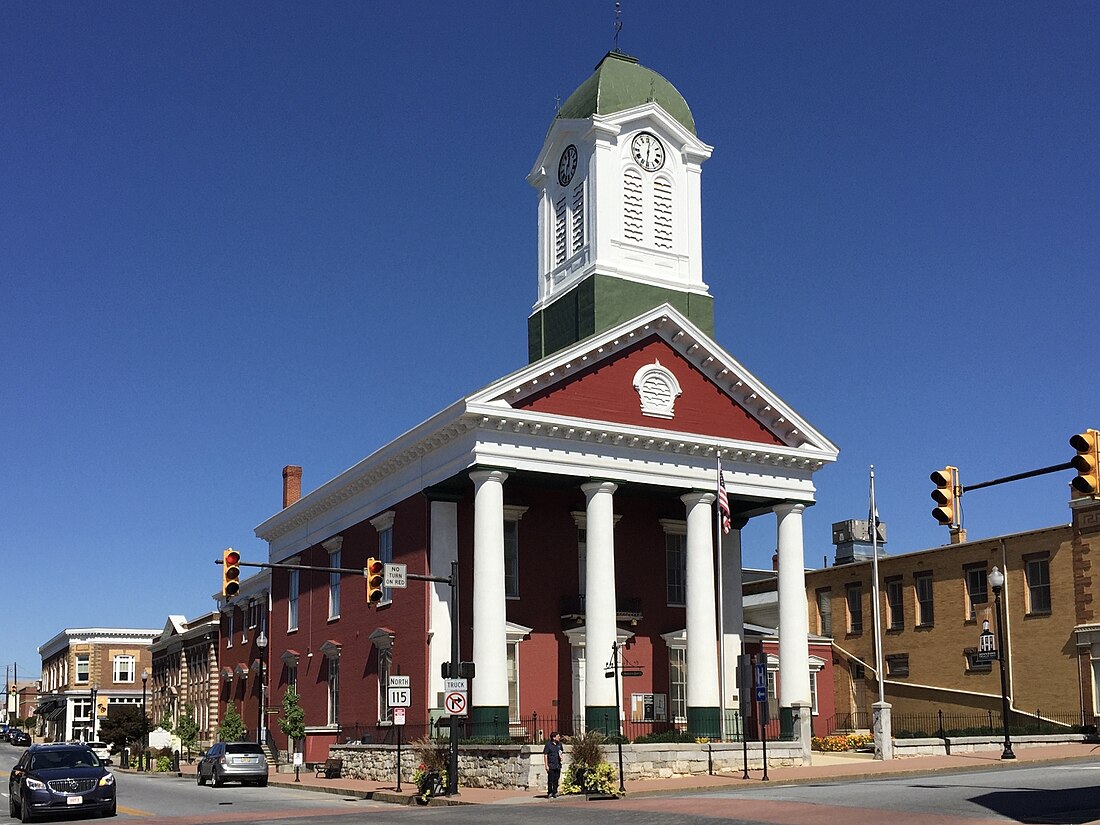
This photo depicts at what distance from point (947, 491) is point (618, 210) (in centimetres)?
3035

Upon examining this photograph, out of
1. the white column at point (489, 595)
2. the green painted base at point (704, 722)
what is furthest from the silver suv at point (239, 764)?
the green painted base at point (704, 722)

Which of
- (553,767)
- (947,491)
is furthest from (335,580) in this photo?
(947,491)

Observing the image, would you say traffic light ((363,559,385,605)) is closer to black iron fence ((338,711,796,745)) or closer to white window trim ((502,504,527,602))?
black iron fence ((338,711,796,745))

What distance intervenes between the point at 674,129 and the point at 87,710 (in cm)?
11486

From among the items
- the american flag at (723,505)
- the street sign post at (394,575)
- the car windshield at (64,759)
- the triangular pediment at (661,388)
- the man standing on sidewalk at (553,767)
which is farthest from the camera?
the triangular pediment at (661,388)

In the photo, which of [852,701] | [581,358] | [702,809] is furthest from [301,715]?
[702,809]

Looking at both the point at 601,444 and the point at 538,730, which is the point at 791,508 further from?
the point at 538,730

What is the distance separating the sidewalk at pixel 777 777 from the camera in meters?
34.1

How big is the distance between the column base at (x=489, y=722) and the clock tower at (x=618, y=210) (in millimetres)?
14766

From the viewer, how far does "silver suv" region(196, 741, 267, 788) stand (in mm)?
46125

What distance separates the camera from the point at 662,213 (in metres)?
51.0

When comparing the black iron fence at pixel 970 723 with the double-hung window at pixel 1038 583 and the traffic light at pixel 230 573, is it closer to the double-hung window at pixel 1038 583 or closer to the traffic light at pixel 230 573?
the double-hung window at pixel 1038 583

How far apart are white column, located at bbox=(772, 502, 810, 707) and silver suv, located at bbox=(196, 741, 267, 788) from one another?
1862 centimetres

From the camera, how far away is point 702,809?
25766 mm
